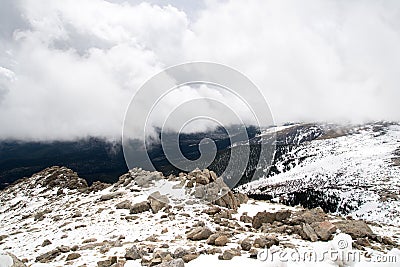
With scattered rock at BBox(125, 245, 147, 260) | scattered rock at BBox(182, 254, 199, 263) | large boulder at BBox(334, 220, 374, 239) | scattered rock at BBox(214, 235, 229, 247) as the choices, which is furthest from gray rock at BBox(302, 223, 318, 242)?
scattered rock at BBox(125, 245, 147, 260)

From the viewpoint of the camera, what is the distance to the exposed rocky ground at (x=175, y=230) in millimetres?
13172

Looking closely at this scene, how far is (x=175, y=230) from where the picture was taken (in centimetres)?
1862

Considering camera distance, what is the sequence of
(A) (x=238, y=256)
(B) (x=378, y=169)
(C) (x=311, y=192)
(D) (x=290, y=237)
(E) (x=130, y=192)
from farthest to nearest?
(B) (x=378, y=169) → (C) (x=311, y=192) → (E) (x=130, y=192) → (D) (x=290, y=237) → (A) (x=238, y=256)

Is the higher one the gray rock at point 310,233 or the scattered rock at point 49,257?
the gray rock at point 310,233

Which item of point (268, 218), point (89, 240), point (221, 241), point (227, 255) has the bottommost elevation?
point (89, 240)

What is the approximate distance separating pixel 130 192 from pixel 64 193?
18029mm

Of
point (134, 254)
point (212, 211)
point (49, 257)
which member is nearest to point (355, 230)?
point (212, 211)

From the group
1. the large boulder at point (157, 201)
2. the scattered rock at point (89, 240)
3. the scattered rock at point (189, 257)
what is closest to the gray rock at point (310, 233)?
the scattered rock at point (189, 257)

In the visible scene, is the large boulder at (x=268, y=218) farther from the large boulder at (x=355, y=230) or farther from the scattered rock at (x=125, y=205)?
the scattered rock at (x=125, y=205)

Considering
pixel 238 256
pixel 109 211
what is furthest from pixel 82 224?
pixel 238 256

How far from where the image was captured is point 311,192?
167125mm

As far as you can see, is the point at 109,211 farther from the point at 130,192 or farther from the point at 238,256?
the point at 238,256

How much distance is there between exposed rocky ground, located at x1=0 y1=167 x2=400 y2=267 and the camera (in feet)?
43.2

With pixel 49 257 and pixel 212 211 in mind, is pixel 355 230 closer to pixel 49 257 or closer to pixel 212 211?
pixel 212 211
